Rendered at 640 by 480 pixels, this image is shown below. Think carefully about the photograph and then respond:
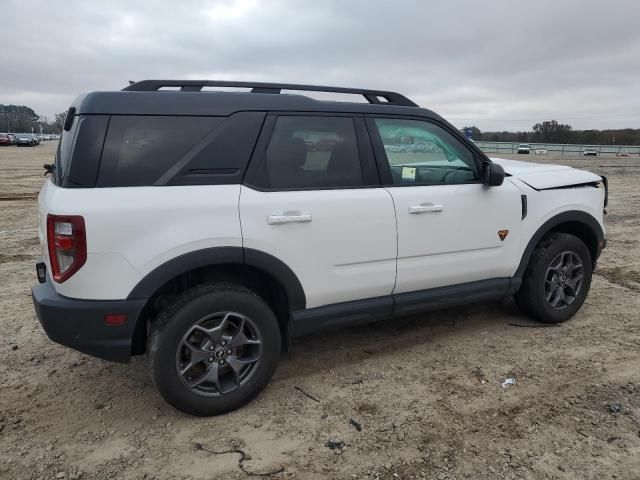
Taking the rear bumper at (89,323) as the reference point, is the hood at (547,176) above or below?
above

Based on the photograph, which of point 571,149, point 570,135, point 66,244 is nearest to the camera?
point 66,244

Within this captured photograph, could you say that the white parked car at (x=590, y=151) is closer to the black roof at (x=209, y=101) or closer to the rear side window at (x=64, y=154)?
the black roof at (x=209, y=101)

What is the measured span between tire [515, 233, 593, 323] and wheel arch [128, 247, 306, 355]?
220cm

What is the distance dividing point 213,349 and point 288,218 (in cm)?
92

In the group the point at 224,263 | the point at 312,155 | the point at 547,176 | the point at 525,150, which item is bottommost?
the point at 224,263

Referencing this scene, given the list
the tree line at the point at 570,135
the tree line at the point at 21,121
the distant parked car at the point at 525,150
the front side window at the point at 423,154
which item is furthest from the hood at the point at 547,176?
the tree line at the point at 21,121

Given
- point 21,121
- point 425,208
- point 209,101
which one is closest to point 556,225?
point 425,208

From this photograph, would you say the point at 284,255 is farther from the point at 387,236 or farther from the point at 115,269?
the point at 115,269

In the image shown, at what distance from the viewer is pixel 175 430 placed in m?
2.99

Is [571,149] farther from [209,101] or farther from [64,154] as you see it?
[64,154]

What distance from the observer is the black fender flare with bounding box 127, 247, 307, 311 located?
2.83 metres

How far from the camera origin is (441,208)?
3682 millimetres

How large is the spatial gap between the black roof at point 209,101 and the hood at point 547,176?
124 centimetres

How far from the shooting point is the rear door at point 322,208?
312 centimetres
